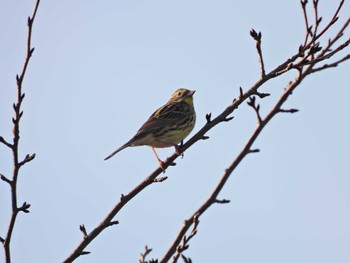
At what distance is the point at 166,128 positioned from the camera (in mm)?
12031

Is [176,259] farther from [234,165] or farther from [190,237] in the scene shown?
[234,165]

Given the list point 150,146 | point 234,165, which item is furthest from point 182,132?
point 234,165

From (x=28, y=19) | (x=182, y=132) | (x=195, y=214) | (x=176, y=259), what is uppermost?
(x=28, y=19)

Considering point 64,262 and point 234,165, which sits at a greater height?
point 234,165

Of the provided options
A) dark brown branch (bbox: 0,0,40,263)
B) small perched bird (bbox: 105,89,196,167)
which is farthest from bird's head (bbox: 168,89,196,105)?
dark brown branch (bbox: 0,0,40,263)

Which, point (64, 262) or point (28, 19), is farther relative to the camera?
point (64, 262)

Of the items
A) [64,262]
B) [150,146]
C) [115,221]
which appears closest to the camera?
[64,262]

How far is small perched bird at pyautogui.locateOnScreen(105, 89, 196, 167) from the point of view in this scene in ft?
38.6

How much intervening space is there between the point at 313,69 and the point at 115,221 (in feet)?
7.95

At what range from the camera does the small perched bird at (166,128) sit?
464 inches

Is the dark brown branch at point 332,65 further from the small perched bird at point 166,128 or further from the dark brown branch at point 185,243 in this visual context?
the small perched bird at point 166,128

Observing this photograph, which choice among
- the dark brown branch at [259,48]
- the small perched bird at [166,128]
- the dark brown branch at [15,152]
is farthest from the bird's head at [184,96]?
the dark brown branch at [15,152]

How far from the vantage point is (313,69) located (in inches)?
217

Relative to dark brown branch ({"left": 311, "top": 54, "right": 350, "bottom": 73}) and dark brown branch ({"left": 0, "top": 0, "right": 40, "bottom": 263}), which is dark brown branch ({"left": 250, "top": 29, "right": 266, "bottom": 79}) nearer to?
dark brown branch ({"left": 311, "top": 54, "right": 350, "bottom": 73})
